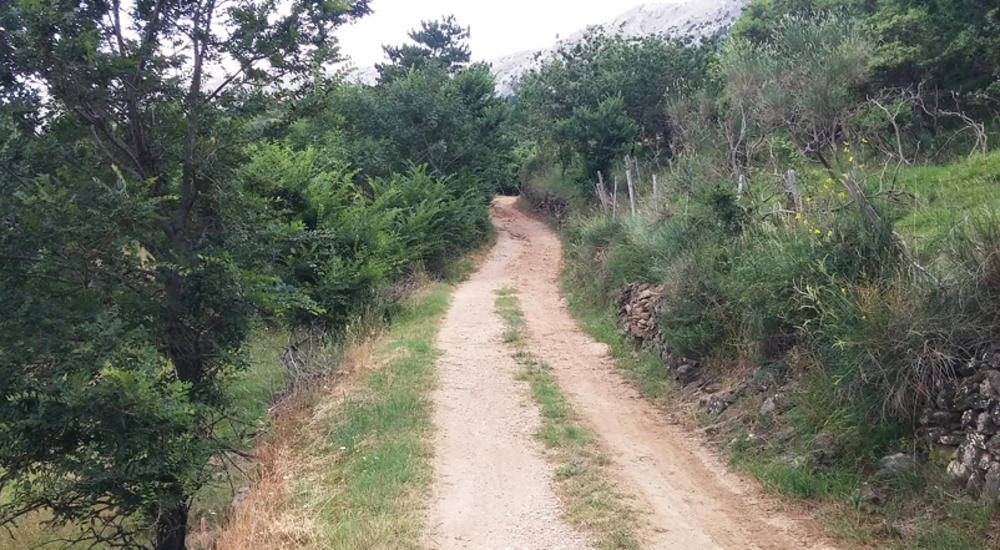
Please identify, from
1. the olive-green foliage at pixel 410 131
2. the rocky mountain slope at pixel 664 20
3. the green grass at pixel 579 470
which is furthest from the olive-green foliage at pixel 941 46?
the rocky mountain slope at pixel 664 20

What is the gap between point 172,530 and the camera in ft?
22.5

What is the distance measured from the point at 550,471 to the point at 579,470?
268 mm

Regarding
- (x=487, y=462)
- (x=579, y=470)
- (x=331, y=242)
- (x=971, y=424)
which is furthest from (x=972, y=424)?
(x=331, y=242)

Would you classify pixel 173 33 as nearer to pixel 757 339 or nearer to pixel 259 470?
pixel 259 470

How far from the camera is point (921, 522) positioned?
15.8 feet

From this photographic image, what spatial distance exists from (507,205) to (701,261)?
28.8 meters

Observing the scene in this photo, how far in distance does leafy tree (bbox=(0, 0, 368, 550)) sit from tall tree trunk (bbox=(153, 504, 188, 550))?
0.02 m

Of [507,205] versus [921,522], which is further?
[507,205]

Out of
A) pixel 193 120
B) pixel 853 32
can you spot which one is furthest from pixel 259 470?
pixel 853 32

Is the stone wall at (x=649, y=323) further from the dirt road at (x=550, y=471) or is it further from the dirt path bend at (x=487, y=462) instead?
the dirt path bend at (x=487, y=462)

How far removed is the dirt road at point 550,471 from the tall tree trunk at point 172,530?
2555 mm

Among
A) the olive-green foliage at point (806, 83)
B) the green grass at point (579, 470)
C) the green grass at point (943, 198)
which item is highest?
the olive-green foliage at point (806, 83)

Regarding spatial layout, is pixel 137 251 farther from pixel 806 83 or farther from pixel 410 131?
pixel 410 131

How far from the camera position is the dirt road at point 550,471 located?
17.3 ft
